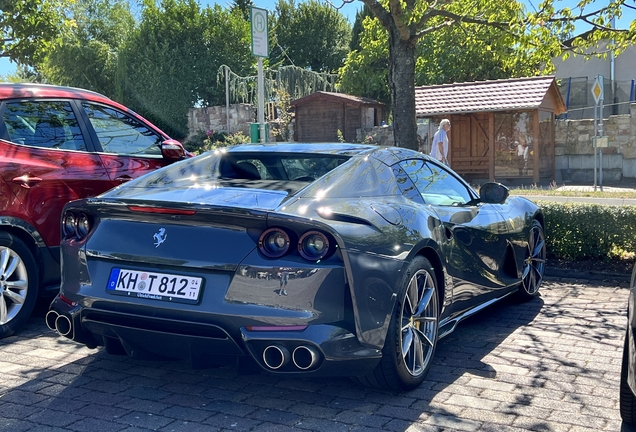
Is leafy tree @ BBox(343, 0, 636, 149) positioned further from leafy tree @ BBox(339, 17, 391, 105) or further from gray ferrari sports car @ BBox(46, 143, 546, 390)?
leafy tree @ BBox(339, 17, 391, 105)

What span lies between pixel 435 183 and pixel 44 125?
10.7 feet

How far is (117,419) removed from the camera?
3691mm

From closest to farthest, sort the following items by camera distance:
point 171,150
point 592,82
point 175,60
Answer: point 171,150, point 592,82, point 175,60

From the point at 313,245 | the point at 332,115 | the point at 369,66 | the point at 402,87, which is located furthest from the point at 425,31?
the point at 369,66

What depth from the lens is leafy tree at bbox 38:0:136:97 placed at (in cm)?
4506

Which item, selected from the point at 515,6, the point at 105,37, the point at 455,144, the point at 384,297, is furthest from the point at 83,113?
the point at 105,37

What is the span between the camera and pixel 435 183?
17.3 feet

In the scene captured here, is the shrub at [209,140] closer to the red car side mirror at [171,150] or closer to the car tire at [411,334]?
the red car side mirror at [171,150]

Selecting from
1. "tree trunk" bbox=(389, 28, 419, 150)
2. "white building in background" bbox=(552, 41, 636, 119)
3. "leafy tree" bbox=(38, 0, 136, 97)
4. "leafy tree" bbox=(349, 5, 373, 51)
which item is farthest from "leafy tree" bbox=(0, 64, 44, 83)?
"tree trunk" bbox=(389, 28, 419, 150)

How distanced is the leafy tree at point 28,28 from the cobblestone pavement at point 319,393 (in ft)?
38.9

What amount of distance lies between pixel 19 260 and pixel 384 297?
3.05 m

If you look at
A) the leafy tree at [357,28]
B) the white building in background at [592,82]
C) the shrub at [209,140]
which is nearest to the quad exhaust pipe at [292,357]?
the shrub at [209,140]

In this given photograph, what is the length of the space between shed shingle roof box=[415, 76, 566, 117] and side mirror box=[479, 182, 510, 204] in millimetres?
16749

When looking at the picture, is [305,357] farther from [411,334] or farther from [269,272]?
[411,334]
